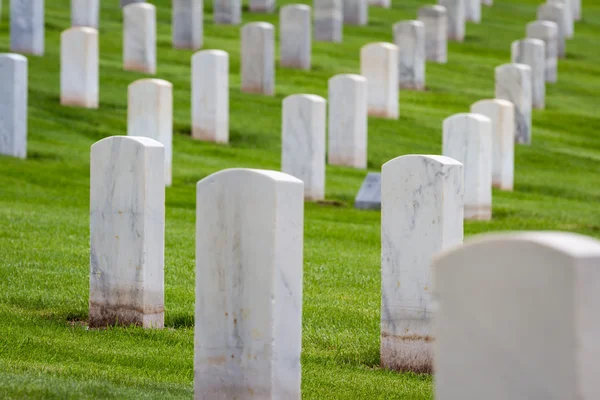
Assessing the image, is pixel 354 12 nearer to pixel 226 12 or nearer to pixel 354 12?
pixel 354 12

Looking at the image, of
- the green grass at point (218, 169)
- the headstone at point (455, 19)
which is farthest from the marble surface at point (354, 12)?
the headstone at point (455, 19)

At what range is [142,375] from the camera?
19.6 ft

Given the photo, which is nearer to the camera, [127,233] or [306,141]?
[127,233]

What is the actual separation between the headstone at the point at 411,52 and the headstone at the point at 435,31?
2.60 m

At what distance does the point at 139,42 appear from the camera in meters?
20.6

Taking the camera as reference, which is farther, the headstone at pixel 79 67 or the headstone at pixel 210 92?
the headstone at pixel 79 67

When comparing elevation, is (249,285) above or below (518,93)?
above

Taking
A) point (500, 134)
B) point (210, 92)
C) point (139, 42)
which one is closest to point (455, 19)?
point (139, 42)

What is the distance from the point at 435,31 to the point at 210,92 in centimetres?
974

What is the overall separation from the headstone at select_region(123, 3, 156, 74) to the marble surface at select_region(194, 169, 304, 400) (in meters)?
15.5

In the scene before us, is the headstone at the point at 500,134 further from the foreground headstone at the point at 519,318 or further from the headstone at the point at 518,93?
the foreground headstone at the point at 519,318

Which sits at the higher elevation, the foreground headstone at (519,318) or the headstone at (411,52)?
the foreground headstone at (519,318)

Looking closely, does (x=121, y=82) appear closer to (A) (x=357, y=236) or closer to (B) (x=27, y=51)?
(B) (x=27, y=51)

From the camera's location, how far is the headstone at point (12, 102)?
565 inches
